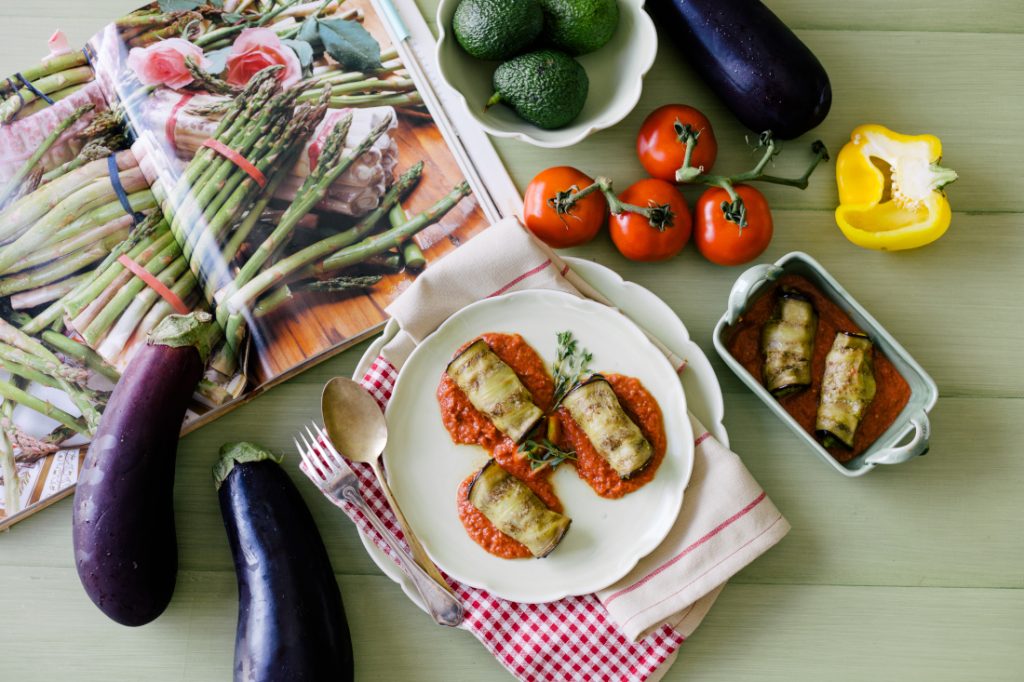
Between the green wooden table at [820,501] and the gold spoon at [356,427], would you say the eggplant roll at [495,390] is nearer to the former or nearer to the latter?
the gold spoon at [356,427]

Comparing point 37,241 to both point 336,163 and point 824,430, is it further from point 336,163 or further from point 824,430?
point 824,430

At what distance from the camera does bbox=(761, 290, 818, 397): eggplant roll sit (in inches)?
67.6

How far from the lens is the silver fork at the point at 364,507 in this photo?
1.66 meters

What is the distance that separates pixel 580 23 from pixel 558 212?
399 mm

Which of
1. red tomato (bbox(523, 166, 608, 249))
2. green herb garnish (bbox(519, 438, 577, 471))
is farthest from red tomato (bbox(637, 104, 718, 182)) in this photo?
green herb garnish (bbox(519, 438, 577, 471))

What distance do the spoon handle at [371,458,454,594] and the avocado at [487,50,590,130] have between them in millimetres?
799

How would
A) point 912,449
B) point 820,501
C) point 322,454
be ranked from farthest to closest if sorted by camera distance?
point 820,501 < point 322,454 < point 912,449

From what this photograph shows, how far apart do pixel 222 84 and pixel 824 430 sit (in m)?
1.52

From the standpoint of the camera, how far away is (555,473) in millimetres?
1716

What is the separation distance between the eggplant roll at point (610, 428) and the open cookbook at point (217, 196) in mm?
454

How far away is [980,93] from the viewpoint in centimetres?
193

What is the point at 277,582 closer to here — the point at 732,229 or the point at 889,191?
the point at 732,229

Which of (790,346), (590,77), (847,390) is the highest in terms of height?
(590,77)

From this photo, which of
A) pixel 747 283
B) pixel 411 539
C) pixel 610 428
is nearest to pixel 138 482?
pixel 411 539
